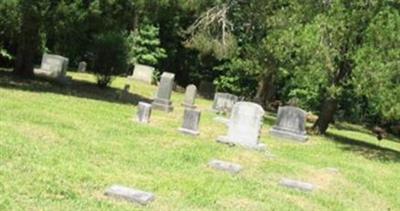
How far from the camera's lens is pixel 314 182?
13.3 metres

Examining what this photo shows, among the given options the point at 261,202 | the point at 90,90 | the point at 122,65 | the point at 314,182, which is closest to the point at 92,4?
the point at 90,90

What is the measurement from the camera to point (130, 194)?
880cm

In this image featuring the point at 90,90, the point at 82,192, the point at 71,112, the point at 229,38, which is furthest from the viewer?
the point at 229,38

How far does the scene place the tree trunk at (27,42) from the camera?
1988 centimetres

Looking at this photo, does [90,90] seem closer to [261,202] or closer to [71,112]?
[71,112]

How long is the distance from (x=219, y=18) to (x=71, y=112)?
686 inches

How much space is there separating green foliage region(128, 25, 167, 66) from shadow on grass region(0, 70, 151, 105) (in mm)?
11604

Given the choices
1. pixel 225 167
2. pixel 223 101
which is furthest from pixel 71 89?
pixel 225 167

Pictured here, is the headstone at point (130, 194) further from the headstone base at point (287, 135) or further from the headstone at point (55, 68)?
the headstone at point (55, 68)

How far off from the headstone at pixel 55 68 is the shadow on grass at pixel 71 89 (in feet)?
1.80

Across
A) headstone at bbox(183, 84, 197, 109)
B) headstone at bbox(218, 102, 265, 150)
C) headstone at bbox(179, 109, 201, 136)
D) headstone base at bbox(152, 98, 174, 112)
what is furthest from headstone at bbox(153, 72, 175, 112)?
headstone at bbox(218, 102, 265, 150)

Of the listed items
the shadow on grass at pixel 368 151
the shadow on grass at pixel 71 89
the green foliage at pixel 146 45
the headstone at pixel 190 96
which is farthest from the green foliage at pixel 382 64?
the green foliage at pixel 146 45

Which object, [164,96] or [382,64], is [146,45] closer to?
[164,96]

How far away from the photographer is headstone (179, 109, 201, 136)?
17.1 meters
